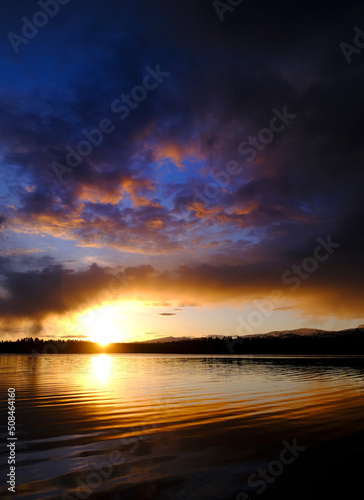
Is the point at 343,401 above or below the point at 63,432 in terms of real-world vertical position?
below

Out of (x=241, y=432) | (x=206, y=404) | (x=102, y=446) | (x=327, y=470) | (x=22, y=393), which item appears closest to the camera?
(x=327, y=470)

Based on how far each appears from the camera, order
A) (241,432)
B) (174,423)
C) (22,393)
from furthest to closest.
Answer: (22,393)
(174,423)
(241,432)

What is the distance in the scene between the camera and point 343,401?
25875mm

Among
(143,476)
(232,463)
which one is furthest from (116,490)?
(232,463)

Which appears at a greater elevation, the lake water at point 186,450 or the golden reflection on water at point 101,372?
the lake water at point 186,450

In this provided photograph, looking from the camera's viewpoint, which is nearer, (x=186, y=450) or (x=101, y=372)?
(x=186, y=450)

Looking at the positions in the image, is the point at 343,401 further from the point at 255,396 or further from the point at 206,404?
the point at 206,404

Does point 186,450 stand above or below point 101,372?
above

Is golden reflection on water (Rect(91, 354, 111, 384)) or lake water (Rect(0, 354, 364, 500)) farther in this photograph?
golden reflection on water (Rect(91, 354, 111, 384))

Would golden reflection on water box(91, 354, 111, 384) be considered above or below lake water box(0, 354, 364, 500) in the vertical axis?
below

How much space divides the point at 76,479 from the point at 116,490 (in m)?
1.52

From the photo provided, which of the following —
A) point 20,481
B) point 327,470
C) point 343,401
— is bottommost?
point 343,401

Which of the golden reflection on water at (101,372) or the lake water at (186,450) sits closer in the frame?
the lake water at (186,450)

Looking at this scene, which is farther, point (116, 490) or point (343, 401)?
point (343, 401)
